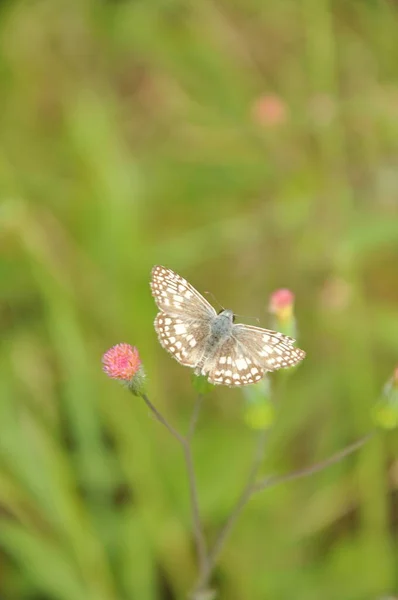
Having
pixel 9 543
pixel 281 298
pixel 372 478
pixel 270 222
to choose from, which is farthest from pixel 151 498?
pixel 270 222

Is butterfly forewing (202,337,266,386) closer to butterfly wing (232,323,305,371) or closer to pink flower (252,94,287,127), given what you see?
butterfly wing (232,323,305,371)

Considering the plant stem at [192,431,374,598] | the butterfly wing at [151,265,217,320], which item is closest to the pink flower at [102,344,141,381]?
the butterfly wing at [151,265,217,320]

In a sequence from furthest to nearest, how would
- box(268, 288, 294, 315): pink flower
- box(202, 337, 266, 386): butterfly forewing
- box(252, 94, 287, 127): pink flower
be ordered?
box(252, 94, 287, 127): pink flower, box(268, 288, 294, 315): pink flower, box(202, 337, 266, 386): butterfly forewing

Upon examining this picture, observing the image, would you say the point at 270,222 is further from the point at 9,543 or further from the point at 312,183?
the point at 9,543

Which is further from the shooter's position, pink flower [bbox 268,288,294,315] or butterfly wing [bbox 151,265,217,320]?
pink flower [bbox 268,288,294,315]

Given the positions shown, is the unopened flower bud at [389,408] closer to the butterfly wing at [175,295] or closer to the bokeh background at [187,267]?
the butterfly wing at [175,295]

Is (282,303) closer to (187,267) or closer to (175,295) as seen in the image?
(175,295)

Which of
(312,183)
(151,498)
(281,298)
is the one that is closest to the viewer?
(281,298)
